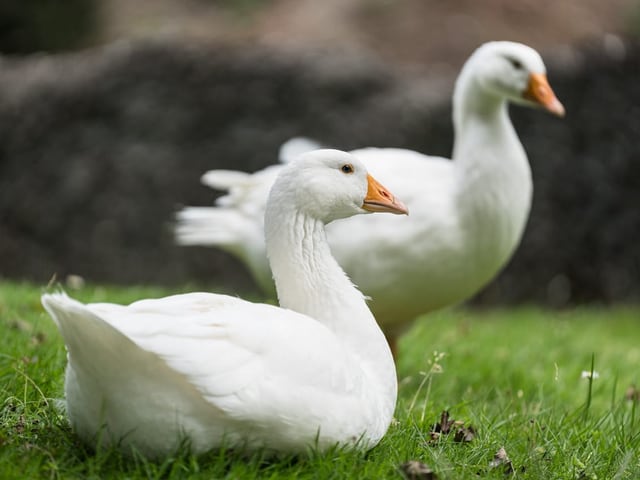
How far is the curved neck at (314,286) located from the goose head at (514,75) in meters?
2.08

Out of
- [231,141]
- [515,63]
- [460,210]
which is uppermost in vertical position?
[515,63]

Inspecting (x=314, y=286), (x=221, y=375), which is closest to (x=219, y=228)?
(x=314, y=286)

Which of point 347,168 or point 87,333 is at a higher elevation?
point 347,168

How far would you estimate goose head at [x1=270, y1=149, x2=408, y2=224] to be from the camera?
283cm

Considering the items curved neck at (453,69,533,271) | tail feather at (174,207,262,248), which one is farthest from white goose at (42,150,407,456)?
tail feather at (174,207,262,248)

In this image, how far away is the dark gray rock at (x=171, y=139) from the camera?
8383mm

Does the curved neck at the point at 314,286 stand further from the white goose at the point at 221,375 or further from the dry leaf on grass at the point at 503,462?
the dry leaf on grass at the point at 503,462

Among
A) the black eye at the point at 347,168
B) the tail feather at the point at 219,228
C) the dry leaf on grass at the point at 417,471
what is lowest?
the tail feather at the point at 219,228

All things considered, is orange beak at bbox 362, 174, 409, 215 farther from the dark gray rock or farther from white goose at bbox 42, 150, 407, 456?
the dark gray rock

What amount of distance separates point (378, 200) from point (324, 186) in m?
0.27

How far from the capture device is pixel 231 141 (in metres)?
8.42

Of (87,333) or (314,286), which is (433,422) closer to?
(314,286)

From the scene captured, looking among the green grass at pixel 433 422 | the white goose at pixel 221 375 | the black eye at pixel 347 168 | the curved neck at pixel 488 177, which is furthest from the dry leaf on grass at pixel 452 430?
the curved neck at pixel 488 177

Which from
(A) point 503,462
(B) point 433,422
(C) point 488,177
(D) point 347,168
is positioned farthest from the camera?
(C) point 488,177
